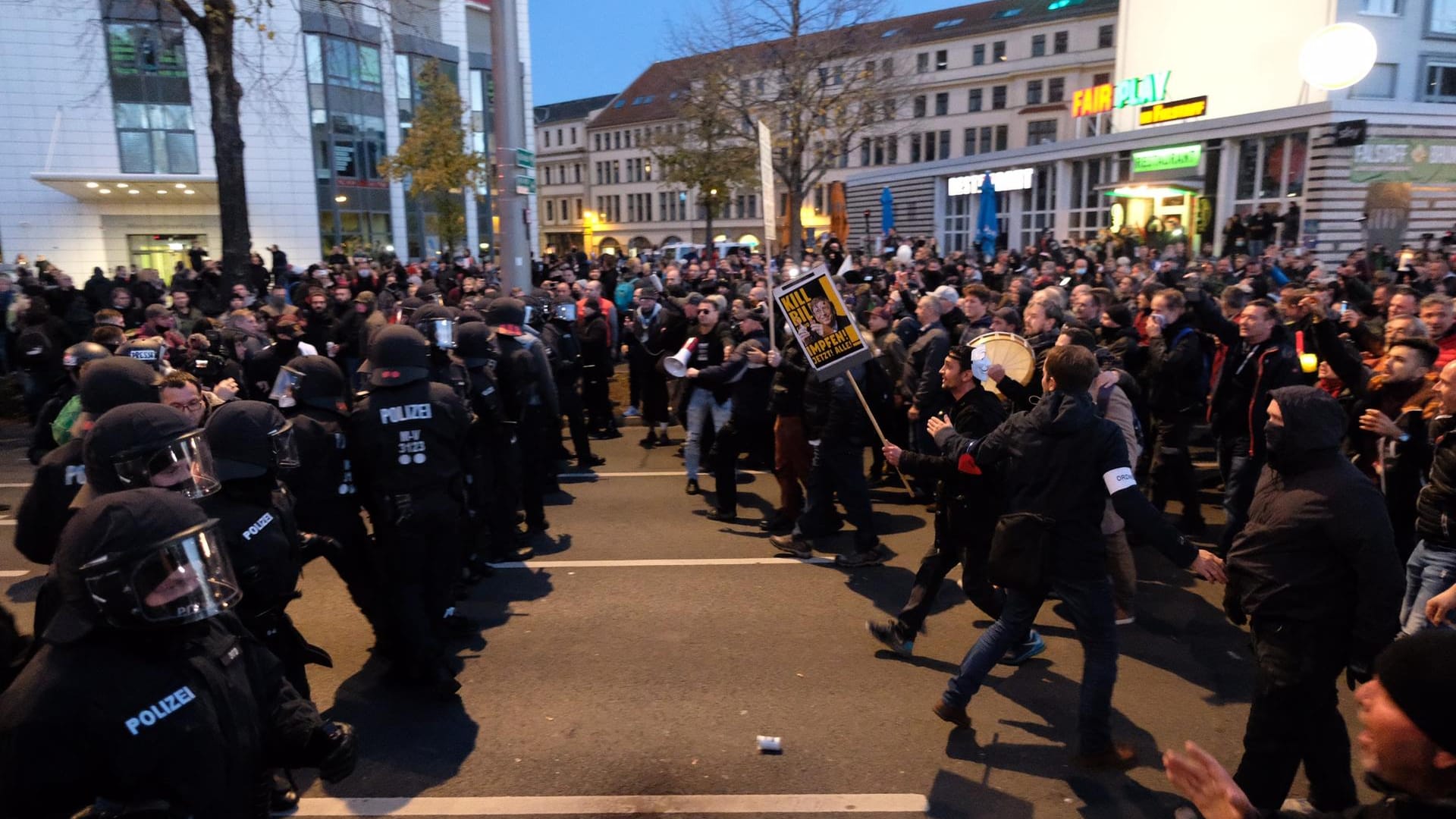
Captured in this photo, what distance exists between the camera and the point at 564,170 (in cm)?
9106

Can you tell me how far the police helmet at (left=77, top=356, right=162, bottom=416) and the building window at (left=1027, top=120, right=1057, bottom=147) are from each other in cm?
6038

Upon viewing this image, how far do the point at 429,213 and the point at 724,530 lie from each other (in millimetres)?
38138

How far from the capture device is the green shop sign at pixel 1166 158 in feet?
89.9

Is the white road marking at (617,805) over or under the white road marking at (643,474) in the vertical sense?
under

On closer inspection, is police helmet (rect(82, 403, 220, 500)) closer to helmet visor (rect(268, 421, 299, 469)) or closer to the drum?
helmet visor (rect(268, 421, 299, 469))

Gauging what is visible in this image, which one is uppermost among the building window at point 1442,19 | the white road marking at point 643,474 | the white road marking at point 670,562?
the building window at point 1442,19

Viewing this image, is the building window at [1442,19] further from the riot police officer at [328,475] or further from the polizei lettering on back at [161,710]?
the polizei lettering on back at [161,710]

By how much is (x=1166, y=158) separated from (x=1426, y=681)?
1196 inches

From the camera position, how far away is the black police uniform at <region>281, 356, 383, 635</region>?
4777mm

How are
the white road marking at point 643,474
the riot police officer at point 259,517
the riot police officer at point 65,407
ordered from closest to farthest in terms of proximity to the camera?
the riot police officer at point 259,517
the riot police officer at point 65,407
the white road marking at point 643,474

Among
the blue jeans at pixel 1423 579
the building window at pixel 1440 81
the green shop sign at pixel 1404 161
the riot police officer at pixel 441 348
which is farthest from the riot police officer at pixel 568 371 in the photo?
the building window at pixel 1440 81

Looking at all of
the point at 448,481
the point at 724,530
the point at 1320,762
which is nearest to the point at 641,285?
the point at 724,530

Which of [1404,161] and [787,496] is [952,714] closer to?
[787,496]

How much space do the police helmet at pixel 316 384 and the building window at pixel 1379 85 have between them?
1264 inches
